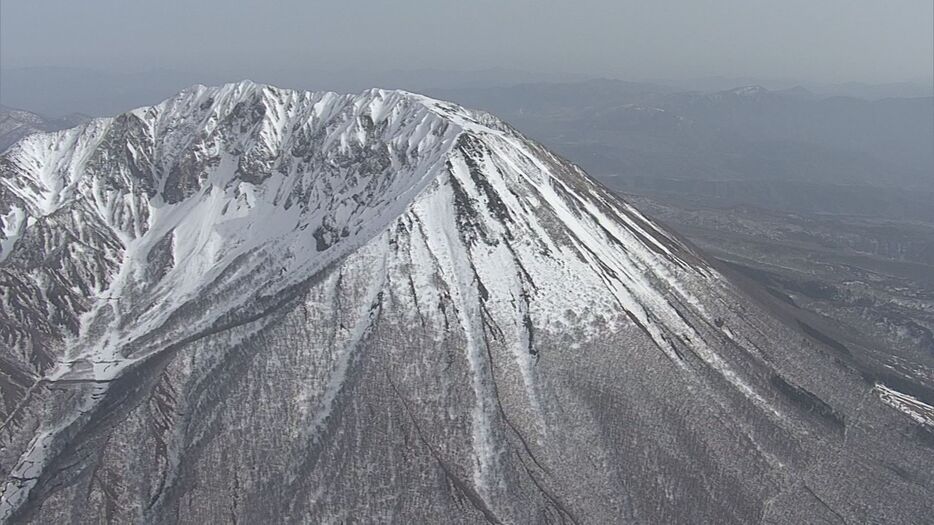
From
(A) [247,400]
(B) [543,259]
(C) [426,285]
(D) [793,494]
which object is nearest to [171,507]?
(A) [247,400]

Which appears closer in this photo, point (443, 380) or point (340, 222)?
point (443, 380)

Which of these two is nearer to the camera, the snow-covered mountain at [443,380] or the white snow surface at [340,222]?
the snow-covered mountain at [443,380]

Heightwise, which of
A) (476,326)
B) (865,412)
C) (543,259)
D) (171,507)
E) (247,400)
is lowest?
(171,507)

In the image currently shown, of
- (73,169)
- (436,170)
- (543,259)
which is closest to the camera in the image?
(543,259)

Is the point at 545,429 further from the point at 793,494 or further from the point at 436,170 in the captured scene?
the point at 436,170

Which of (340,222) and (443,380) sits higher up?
(340,222)

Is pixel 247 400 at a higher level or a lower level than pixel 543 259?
lower

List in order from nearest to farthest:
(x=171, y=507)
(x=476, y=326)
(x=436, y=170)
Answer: (x=171, y=507) → (x=476, y=326) → (x=436, y=170)

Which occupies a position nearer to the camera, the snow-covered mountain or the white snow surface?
the snow-covered mountain
